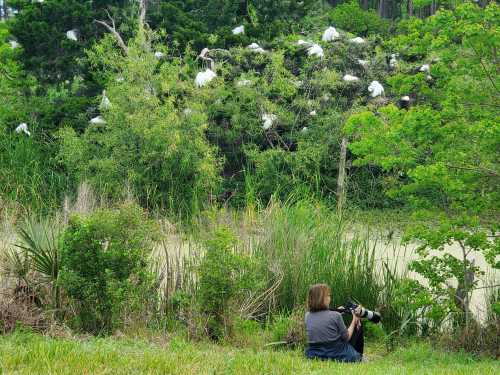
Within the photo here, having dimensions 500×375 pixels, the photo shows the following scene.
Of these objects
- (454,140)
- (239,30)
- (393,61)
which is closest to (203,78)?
(239,30)

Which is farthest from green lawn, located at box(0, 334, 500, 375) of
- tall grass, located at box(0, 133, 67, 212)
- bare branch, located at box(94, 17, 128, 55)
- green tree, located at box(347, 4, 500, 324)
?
bare branch, located at box(94, 17, 128, 55)

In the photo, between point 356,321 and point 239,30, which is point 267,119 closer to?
point 239,30

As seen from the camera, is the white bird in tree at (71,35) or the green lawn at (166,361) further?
the white bird in tree at (71,35)

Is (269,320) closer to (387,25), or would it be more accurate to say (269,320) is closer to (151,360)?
(151,360)

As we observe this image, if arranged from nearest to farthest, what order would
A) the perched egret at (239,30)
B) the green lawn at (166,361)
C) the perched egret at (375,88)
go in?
the green lawn at (166,361), the perched egret at (375,88), the perched egret at (239,30)

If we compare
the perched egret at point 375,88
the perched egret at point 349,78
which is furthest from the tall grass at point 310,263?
the perched egret at point 349,78

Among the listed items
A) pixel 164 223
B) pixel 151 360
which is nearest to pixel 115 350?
pixel 151 360

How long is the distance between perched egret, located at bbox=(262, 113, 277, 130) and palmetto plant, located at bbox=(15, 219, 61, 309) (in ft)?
30.0

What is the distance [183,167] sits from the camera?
14.5m

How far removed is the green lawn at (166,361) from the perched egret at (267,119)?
9.94 meters

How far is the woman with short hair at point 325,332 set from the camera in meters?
6.48

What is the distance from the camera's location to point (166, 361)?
5.35m

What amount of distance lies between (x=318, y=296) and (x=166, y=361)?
1.74 meters

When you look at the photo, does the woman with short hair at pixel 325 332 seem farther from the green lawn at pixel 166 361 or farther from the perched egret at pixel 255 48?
the perched egret at pixel 255 48
